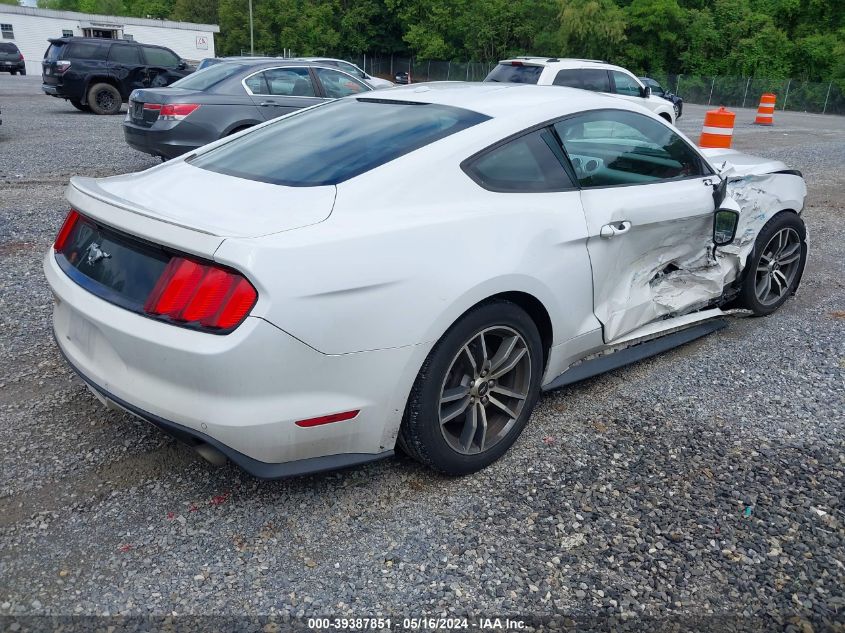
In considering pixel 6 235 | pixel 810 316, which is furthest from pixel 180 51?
pixel 810 316

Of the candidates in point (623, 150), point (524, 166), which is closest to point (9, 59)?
point (623, 150)

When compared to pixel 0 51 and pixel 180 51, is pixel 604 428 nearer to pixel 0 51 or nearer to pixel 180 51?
pixel 0 51

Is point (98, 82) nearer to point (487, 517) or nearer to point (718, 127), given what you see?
point (718, 127)

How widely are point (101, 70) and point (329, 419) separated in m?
17.2

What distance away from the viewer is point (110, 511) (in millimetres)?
2738

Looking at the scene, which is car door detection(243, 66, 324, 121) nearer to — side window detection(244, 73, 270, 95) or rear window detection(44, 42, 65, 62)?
A: side window detection(244, 73, 270, 95)

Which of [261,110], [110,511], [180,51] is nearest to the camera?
[110,511]

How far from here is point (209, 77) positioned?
9.71 m

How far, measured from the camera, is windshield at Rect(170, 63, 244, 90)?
9530 mm

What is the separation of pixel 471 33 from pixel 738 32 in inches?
806

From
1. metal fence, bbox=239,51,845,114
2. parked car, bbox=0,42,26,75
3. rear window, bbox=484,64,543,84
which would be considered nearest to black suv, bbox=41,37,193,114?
rear window, bbox=484,64,543,84

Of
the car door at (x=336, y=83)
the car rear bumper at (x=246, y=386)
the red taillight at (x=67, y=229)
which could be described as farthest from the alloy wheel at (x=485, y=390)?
the car door at (x=336, y=83)

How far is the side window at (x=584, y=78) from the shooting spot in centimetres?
1230

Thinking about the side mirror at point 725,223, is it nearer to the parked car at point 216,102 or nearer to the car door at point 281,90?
the parked car at point 216,102
